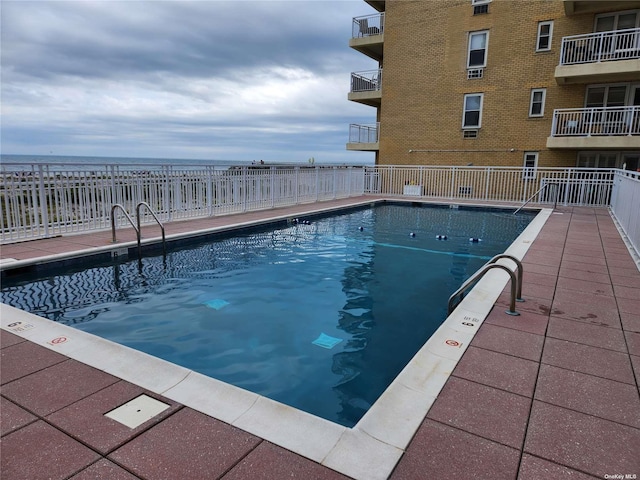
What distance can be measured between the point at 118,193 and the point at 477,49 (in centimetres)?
1686

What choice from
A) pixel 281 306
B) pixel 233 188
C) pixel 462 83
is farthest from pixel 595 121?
pixel 281 306

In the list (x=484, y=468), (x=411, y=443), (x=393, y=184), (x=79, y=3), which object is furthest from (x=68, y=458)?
(x=393, y=184)

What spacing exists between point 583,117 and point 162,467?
18388 mm

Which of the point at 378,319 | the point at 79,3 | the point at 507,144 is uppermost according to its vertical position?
the point at 79,3

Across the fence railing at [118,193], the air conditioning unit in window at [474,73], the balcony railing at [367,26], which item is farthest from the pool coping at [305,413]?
the balcony railing at [367,26]

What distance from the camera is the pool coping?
2.11 meters

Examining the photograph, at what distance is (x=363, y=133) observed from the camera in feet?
71.3

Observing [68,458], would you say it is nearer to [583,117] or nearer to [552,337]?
[552,337]

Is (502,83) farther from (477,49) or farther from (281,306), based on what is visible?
(281,306)

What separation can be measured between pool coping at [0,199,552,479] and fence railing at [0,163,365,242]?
410cm

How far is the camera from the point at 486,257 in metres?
7.89

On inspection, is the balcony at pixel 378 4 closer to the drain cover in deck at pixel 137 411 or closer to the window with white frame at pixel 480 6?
the window with white frame at pixel 480 6

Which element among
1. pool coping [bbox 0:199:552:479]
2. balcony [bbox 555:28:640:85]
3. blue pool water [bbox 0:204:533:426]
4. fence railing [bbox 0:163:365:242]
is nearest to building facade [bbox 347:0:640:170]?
balcony [bbox 555:28:640:85]

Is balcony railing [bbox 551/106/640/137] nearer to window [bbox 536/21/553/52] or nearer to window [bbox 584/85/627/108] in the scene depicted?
window [bbox 584/85/627/108]
